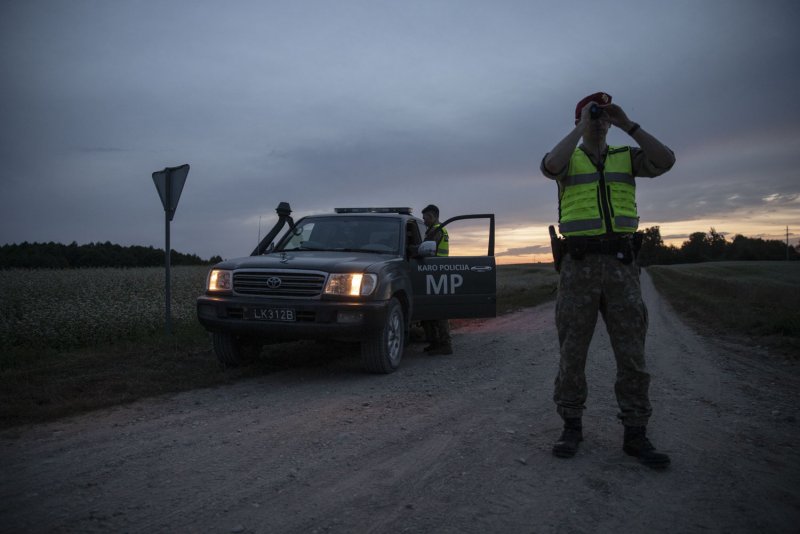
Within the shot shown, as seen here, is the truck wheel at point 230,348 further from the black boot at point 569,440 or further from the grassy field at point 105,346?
the black boot at point 569,440

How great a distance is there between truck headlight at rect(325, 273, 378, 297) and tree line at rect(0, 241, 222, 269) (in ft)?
79.7

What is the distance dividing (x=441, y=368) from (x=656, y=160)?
12.4ft

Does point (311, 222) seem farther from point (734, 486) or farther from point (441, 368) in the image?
point (734, 486)

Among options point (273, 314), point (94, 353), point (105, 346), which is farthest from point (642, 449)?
point (105, 346)

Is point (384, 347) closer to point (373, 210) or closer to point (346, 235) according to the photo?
point (346, 235)

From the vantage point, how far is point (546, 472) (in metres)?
3.05

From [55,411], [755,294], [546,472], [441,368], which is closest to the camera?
[546,472]

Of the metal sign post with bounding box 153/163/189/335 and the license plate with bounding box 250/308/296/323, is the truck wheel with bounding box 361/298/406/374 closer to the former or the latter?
the license plate with bounding box 250/308/296/323

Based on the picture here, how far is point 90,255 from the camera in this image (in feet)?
108

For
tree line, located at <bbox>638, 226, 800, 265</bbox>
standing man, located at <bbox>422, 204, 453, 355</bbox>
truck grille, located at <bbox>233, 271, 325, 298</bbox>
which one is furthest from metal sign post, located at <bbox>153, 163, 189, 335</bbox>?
tree line, located at <bbox>638, 226, 800, 265</bbox>

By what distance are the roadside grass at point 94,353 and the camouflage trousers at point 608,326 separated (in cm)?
372

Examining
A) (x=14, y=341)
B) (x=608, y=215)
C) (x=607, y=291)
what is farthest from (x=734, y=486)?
(x=14, y=341)

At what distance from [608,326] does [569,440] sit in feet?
2.53

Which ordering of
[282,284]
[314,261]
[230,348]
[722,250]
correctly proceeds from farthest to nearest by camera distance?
[722,250] < [230,348] < [314,261] < [282,284]
